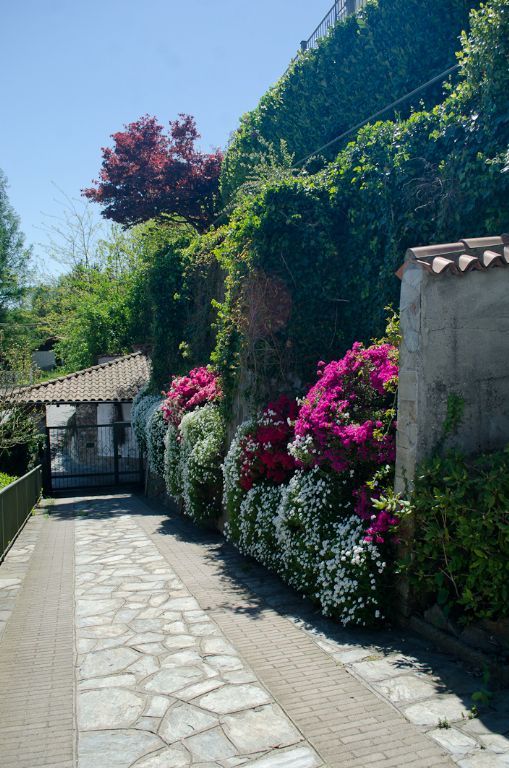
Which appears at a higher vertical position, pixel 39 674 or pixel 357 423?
pixel 357 423

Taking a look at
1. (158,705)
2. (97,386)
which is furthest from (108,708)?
(97,386)

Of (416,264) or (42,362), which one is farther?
(42,362)

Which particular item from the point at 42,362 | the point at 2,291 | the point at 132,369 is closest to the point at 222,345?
the point at 132,369

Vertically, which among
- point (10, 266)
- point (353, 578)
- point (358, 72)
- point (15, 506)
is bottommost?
point (353, 578)

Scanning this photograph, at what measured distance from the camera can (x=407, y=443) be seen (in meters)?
5.68

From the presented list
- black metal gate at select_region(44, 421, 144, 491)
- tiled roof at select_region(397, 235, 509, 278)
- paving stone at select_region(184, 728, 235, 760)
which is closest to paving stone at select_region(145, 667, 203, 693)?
paving stone at select_region(184, 728, 235, 760)

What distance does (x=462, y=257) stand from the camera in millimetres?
5566

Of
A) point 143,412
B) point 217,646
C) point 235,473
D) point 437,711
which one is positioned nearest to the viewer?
point 437,711

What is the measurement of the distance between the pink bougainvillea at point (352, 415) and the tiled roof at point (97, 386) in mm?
12549

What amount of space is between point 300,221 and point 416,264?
412 cm

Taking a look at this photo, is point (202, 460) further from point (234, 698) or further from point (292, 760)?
point (292, 760)

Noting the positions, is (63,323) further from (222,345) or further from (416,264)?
(416,264)

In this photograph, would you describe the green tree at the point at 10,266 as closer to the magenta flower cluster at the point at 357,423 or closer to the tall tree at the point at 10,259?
the tall tree at the point at 10,259

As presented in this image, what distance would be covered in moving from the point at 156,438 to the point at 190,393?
2280 millimetres
